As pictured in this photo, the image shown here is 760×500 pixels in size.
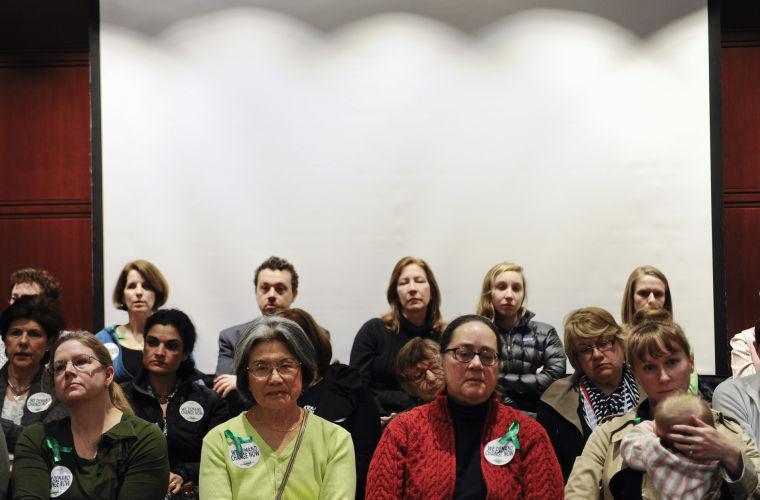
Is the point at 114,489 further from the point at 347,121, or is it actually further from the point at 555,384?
the point at 347,121

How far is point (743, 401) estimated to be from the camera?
10.9 feet

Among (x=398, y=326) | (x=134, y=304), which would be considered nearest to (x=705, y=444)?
(x=398, y=326)

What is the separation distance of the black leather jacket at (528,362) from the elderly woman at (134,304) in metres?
1.79

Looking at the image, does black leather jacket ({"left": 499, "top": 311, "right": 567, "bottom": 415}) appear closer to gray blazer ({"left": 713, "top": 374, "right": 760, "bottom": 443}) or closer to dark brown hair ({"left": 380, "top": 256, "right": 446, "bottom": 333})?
dark brown hair ({"left": 380, "top": 256, "right": 446, "bottom": 333})

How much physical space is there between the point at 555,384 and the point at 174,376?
1.59m

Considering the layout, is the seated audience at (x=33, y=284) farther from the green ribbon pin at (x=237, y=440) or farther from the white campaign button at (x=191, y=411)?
the green ribbon pin at (x=237, y=440)

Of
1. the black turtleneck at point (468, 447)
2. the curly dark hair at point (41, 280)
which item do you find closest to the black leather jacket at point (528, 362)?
the black turtleneck at point (468, 447)

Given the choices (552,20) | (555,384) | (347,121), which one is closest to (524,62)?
(552,20)

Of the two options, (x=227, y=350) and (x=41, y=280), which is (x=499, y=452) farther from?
(x=41, y=280)

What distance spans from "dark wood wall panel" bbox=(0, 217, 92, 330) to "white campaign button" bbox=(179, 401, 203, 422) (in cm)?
251

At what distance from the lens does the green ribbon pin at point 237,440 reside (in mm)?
2768

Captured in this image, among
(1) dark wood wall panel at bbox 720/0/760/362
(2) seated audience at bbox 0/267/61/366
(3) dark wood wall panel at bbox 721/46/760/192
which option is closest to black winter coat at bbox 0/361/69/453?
(2) seated audience at bbox 0/267/61/366

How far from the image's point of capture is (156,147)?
17.7 feet

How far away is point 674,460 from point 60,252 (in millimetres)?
4537
